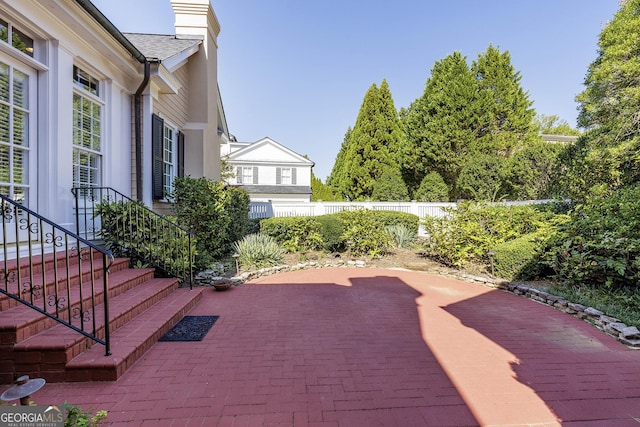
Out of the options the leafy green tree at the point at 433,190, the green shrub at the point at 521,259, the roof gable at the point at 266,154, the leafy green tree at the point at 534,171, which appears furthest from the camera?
the roof gable at the point at 266,154

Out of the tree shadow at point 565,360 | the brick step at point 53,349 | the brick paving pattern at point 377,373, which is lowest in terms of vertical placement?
the tree shadow at point 565,360

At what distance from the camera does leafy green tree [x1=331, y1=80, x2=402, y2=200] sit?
898 inches

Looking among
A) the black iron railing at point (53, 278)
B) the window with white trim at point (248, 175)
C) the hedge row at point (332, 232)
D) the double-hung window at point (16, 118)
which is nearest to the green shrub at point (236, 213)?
the hedge row at point (332, 232)

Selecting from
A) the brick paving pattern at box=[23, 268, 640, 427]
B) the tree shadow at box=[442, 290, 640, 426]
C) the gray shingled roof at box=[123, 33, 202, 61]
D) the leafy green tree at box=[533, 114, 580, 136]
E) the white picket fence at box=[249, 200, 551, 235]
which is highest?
the leafy green tree at box=[533, 114, 580, 136]

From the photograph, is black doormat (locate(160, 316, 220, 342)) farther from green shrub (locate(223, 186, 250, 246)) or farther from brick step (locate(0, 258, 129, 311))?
green shrub (locate(223, 186, 250, 246))

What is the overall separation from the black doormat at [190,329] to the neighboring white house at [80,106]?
2.34 m

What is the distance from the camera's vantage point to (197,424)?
2.15 m

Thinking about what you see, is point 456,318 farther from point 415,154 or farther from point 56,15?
point 415,154

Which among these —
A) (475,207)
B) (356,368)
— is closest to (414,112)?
(475,207)

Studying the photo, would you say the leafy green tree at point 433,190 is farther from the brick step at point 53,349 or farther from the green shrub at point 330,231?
the brick step at point 53,349

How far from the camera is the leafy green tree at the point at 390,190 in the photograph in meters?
19.5

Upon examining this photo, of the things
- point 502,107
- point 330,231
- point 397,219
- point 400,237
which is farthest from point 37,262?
point 502,107

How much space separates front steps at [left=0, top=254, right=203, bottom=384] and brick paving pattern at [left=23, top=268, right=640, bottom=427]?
0.47 feet

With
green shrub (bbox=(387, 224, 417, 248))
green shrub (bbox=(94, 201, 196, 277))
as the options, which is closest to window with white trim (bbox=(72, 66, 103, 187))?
green shrub (bbox=(94, 201, 196, 277))
